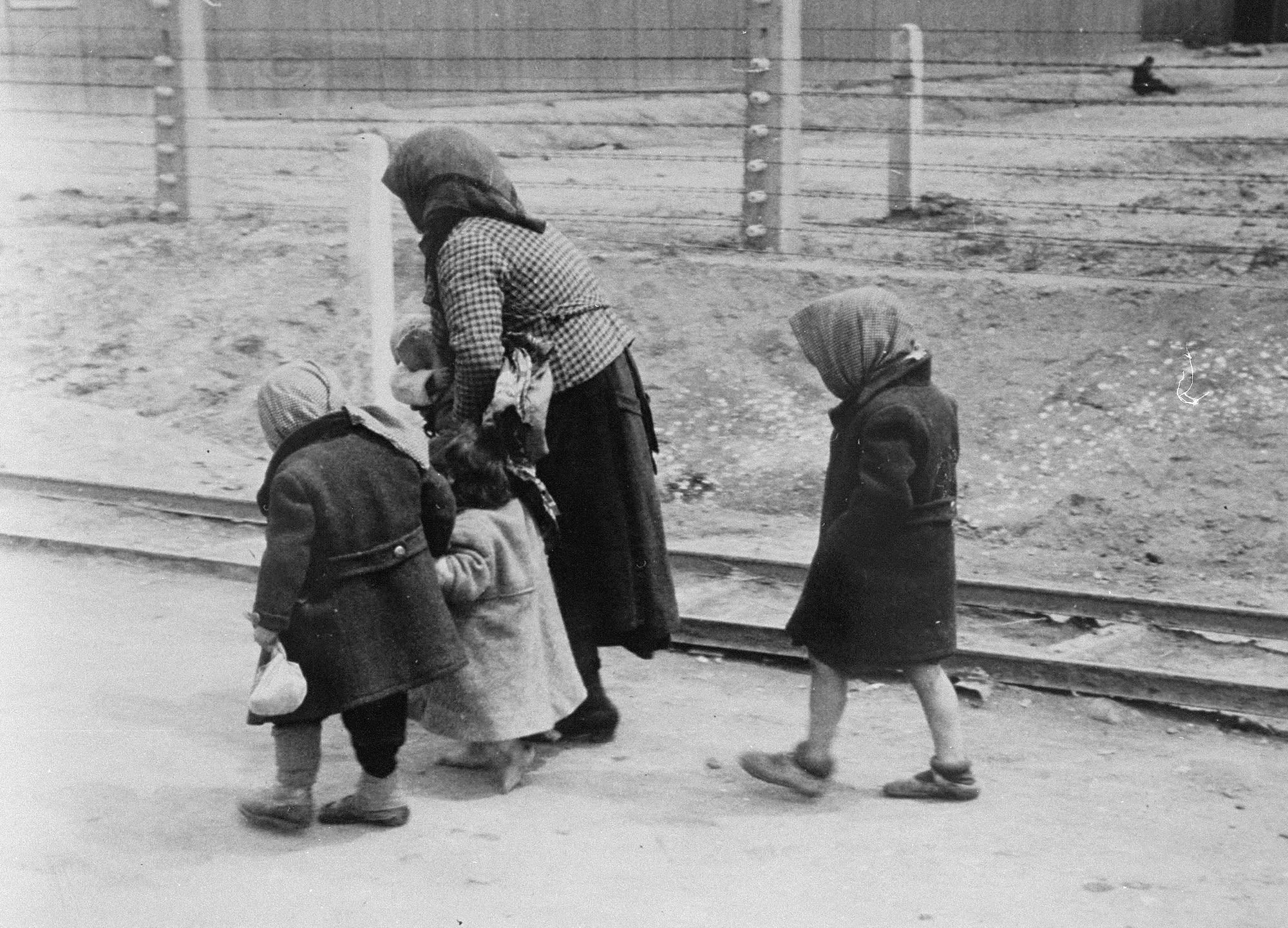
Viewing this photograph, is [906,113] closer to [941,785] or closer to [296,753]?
[941,785]

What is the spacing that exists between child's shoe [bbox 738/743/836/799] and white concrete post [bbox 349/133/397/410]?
155 inches

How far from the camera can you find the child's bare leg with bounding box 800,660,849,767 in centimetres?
516

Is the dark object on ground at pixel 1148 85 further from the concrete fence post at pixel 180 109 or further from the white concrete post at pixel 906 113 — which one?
the concrete fence post at pixel 180 109

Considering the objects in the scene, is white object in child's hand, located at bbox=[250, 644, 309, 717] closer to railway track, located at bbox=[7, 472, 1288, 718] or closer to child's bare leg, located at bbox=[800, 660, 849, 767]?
child's bare leg, located at bbox=[800, 660, 849, 767]

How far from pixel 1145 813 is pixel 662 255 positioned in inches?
249

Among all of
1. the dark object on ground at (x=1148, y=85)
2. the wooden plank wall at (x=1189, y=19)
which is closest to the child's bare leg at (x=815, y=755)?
the dark object on ground at (x=1148, y=85)

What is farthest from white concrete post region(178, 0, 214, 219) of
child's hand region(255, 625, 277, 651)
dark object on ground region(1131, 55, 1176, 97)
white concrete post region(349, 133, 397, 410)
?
dark object on ground region(1131, 55, 1176, 97)

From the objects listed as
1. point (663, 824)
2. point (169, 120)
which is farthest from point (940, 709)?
point (169, 120)

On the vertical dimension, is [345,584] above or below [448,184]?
below

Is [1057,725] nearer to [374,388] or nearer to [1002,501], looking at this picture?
[1002,501]

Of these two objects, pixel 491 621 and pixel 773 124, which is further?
pixel 773 124

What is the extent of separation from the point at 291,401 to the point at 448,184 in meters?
0.89

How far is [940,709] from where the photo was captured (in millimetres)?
5086

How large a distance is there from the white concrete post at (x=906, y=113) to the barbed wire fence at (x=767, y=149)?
0.07ft
